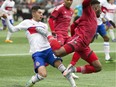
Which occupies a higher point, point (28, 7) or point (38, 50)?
point (38, 50)

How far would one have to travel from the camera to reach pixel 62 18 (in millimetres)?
14961

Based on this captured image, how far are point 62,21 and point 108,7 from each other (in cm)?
885

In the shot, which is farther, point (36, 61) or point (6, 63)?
point (6, 63)

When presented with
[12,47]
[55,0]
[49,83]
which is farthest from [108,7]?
[55,0]

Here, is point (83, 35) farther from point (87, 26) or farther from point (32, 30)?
point (32, 30)

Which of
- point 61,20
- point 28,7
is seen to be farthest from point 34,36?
point 28,7

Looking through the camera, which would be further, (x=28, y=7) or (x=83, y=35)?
(x=28, y=7)

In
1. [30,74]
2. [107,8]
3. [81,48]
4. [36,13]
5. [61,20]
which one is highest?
[36,13]

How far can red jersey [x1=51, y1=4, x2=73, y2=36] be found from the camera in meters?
14.9

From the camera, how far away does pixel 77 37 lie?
448 inches

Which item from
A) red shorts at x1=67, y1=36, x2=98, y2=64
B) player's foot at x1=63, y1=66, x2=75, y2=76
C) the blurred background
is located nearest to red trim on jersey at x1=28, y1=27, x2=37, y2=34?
red shorts at x1=67, y1=36, x2=98, y2=64

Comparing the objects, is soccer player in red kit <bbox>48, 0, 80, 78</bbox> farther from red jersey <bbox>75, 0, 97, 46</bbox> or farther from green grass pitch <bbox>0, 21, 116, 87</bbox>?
red jersey <bbox>75, 0, 97, 46</bbox>

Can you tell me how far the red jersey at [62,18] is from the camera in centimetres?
1486

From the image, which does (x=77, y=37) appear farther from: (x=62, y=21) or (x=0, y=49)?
(x=0, y=49)
